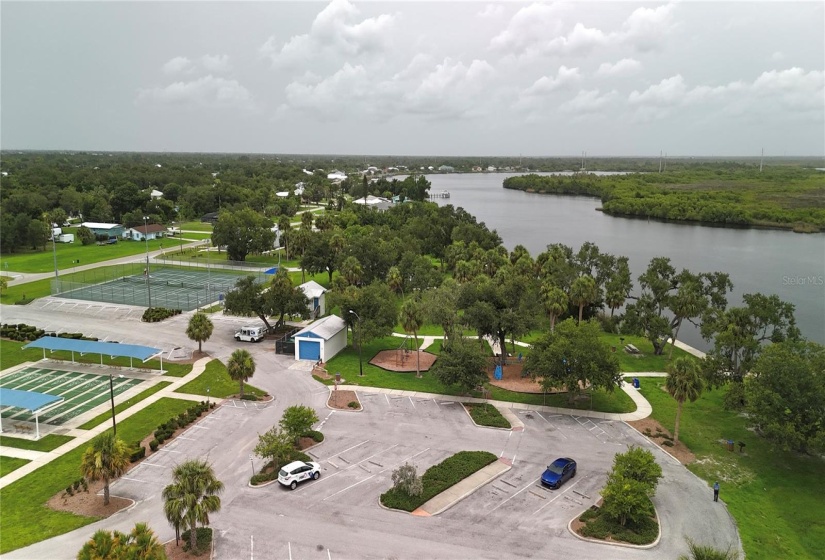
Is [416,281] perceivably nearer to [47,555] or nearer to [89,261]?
[47,555]

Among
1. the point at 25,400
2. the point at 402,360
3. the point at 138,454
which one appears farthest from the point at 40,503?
the point at 402,360

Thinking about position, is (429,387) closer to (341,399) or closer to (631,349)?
(341,399)

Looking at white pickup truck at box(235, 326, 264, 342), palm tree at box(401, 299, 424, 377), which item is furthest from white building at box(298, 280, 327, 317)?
palm tree at box(401, 299, 424, 377)

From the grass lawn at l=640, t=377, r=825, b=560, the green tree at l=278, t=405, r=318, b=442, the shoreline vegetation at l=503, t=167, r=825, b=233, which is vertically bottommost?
the grass lawn at l=640, t=377, r=825, b=560

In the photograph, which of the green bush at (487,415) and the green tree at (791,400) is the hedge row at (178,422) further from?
the green tree at (791,400)

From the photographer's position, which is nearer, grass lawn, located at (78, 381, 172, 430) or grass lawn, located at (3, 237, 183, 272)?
grass lawn, located at (78, 381, 172, 430)

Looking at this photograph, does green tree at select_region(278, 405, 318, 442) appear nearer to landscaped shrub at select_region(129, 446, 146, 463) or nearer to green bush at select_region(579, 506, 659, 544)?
landscaped shrub at select_region(129, 446, 146, 463)

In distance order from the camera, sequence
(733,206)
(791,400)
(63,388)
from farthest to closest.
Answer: (733,206) < (63,388) < (791,400)

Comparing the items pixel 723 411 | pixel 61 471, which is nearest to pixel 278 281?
pixel 61 471
